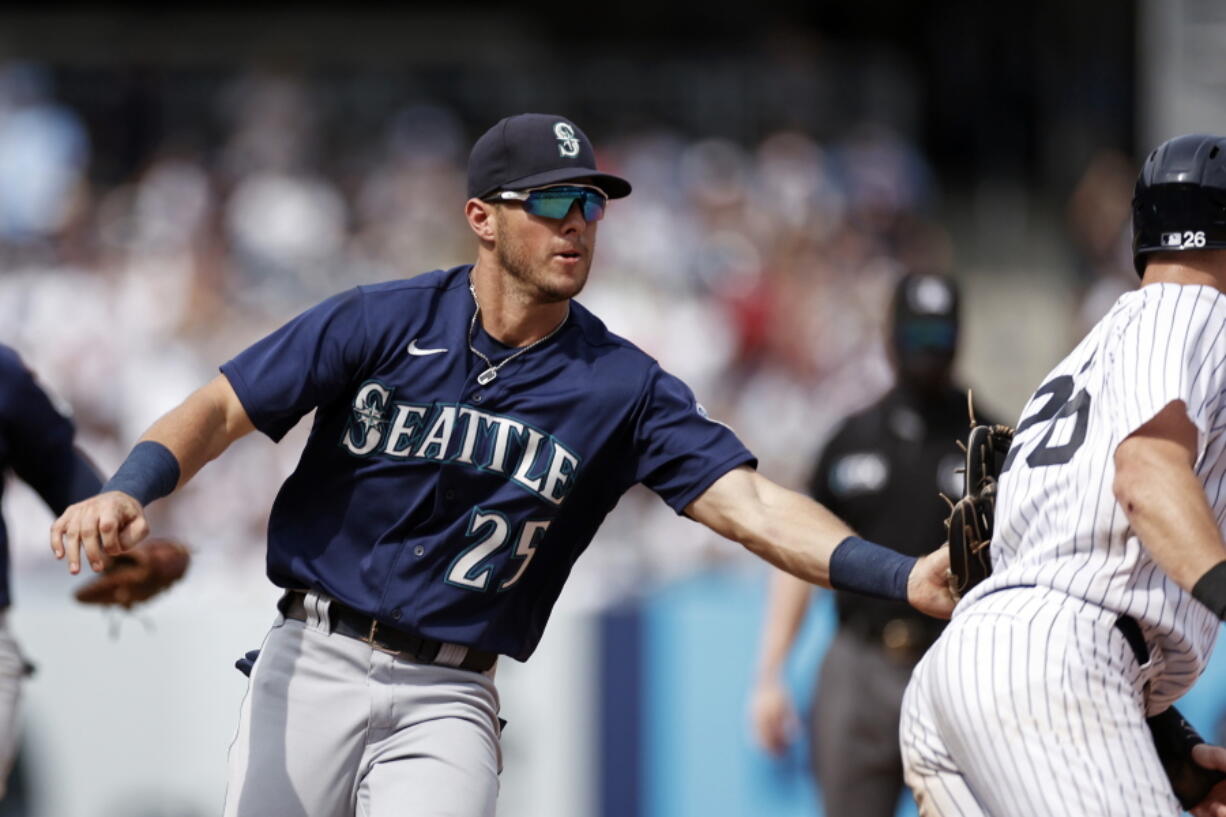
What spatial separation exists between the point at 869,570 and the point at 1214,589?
971 millimetres

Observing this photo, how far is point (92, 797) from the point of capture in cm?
841

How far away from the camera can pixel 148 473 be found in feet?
14.1

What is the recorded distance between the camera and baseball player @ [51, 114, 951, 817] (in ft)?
14.8

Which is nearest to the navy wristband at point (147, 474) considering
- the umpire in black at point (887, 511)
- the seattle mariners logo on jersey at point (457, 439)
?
the seattle mariners logo on jersey at point (457, 439)

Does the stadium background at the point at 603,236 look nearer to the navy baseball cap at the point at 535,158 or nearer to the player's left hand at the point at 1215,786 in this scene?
the player's left hand at the point at 1215,786

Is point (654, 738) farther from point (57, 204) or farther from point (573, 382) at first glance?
point (57, 204)

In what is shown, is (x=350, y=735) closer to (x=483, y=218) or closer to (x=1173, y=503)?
(x=483, y=218)

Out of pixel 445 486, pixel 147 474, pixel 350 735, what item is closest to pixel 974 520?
pixel 445 486

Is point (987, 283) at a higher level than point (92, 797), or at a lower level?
higher

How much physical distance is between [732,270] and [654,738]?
213 inches

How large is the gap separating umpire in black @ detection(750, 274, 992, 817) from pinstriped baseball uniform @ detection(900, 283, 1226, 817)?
242 cm

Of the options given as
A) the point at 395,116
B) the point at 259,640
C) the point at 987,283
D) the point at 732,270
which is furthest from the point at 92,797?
the point at 987,283

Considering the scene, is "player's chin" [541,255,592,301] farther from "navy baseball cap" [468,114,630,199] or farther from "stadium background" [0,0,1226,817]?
"stadium background" [0,0,1226,817]

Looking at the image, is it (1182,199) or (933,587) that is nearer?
(1182,199)
